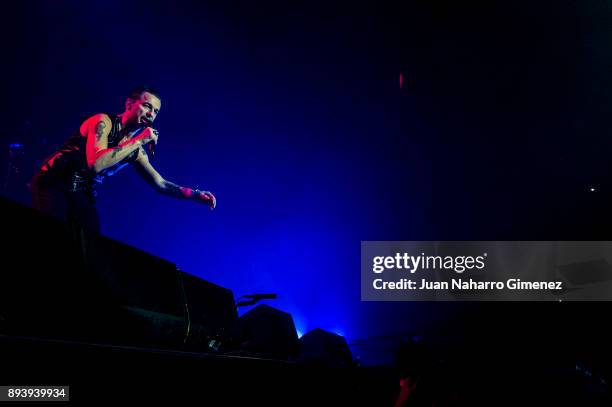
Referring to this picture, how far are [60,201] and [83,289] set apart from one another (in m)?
1.69

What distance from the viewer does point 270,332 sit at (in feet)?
8.31

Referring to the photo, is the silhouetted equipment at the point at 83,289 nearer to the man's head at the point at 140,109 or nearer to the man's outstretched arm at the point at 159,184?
the man's outstretched arm at the point at 159,184

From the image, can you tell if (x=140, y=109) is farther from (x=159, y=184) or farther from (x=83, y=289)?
(x=83, y=289)

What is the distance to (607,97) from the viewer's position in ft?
21.6

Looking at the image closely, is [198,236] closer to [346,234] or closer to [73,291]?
[346,234]

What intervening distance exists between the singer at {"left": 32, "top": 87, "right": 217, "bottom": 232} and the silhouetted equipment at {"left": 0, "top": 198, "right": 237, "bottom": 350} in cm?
114

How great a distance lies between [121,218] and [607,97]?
777 cm

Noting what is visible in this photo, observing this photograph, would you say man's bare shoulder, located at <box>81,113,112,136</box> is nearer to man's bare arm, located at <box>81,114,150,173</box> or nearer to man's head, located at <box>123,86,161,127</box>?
man's bare arm, located at <box>81,114,150,173</box>

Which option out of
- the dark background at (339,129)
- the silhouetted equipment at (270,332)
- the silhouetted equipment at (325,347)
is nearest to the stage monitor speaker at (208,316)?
the silhouetted equipment at (270,332)

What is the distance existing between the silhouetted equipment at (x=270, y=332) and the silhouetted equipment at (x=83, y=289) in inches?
32.9

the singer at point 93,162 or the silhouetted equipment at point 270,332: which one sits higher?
the singer at point 93,162

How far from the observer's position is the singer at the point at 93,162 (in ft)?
8.09

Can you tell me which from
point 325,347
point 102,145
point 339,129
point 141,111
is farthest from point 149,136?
point 339,129

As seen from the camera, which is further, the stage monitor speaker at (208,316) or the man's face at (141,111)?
the man's face at (141,111)
